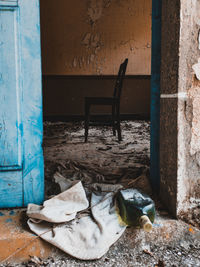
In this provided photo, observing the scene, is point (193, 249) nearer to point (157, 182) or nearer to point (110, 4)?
point (157, 182)

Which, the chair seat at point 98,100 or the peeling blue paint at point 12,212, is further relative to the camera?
the chair seat at point 98,100

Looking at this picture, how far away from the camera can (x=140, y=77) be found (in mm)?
6195

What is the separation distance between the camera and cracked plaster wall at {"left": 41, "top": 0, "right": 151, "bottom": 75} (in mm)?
5914

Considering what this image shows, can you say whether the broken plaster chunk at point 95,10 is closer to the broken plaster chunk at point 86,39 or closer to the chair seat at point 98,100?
the broken plaster chunk at point 86,39

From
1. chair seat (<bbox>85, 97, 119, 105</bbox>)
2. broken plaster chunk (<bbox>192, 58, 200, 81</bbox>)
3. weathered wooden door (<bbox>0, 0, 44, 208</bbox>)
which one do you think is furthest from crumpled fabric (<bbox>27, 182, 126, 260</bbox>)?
chair seat (<bbox>85, 97, 119, 105</bbox>)

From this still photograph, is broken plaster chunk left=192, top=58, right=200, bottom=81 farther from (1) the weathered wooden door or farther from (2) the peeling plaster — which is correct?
(1) the weathered wooden door

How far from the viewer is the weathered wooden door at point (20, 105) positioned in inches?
51.1

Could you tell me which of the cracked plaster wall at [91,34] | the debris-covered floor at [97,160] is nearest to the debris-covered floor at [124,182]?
the debris-covered floor at [97,160]

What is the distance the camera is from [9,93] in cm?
134

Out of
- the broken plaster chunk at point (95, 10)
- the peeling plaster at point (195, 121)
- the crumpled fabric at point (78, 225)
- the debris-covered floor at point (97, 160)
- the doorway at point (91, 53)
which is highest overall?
the broken plaster chunk at point (95, 10)

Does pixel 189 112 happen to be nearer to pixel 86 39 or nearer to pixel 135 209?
pixel 135 209

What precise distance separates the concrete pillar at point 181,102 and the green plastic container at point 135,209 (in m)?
0.15

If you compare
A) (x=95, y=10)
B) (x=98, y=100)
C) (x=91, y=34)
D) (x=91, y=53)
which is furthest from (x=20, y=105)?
(x=95, y=10)

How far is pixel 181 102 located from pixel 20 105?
83 cm
